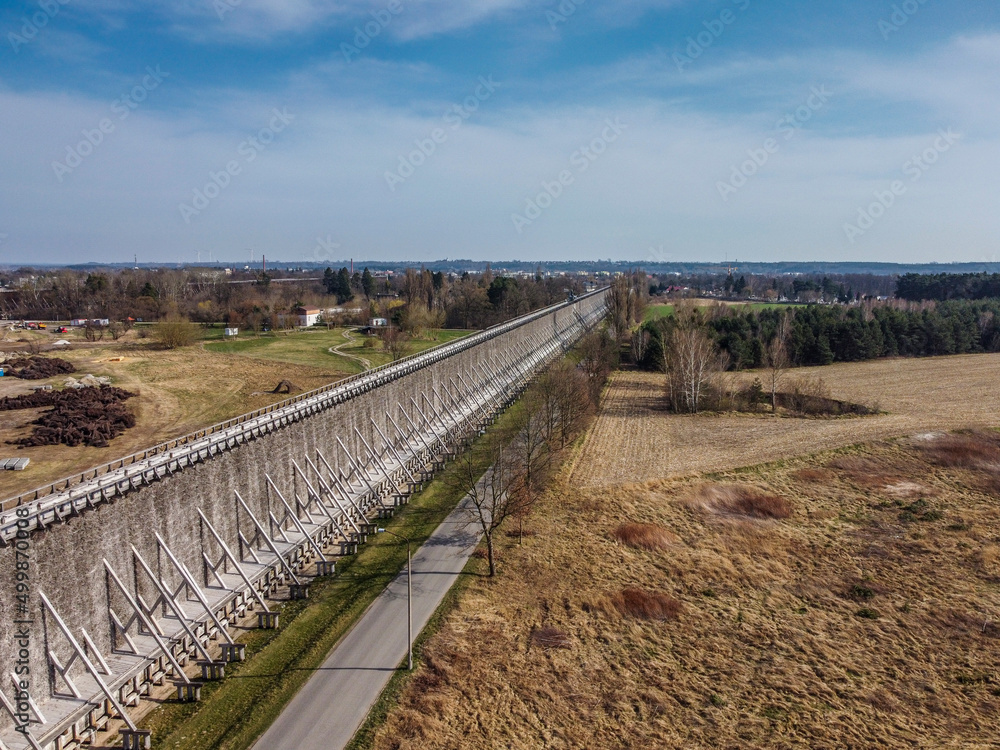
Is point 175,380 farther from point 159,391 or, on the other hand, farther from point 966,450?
point 966,450

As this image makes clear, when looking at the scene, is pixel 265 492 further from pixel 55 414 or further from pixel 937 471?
pixel 937 471

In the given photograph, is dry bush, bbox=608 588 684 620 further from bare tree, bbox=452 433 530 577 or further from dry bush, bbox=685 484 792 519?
dry bush, bbox=685 484 792 519

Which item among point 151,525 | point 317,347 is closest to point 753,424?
point 151,525

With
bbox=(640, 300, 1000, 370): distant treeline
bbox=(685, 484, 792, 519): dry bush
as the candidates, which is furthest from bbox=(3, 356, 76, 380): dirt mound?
bbox=(640, 300, 1000, 370): distant treeline

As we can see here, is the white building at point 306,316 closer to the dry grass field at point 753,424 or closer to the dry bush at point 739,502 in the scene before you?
the dry grass field at point 753,424

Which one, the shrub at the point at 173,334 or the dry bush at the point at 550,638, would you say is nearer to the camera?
the dry bush at the point at 550,638

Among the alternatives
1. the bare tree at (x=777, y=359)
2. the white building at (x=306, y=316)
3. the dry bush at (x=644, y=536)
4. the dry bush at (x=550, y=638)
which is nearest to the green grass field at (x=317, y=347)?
the white building at (x=306, y=316)

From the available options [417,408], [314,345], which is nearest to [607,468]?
[417,408]

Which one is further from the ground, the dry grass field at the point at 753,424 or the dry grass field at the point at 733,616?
the dry grass field at the point at 753,424
